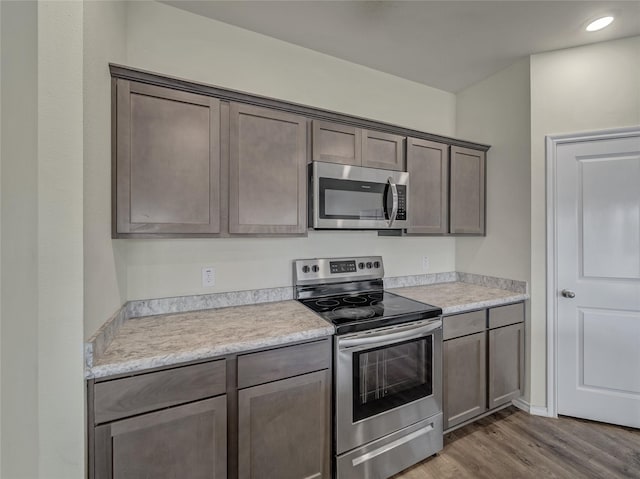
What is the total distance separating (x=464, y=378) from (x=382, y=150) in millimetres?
1739

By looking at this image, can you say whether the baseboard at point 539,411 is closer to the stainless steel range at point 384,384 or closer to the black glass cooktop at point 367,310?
the stainless steel range at point 384,384

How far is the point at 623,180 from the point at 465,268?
1296 mm

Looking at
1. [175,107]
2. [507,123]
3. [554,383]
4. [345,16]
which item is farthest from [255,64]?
[554,383]

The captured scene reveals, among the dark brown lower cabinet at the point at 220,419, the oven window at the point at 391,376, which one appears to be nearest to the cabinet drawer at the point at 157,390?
the dark brown lower cabinet at the point at 220,419

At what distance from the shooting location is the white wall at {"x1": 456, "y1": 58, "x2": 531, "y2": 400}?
2.39 meters

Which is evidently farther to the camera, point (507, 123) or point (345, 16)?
point (507, 123)

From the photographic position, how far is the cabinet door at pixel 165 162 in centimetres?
142

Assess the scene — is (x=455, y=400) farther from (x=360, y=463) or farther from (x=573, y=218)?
(x=573, y=218)

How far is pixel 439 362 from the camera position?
190 centimetres

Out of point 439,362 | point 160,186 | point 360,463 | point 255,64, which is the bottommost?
point 360,463

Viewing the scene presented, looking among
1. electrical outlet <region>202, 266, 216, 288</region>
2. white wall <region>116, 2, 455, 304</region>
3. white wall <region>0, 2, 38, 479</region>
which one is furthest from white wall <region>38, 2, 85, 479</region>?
electrical outlet <region>202, 266, 216, 288</region>

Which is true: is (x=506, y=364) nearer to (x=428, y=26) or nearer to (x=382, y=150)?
(x=382, y=150)

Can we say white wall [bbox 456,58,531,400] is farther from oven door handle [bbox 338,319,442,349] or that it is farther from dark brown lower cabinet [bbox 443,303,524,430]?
oven door handle [bbox 338,319,442,349]

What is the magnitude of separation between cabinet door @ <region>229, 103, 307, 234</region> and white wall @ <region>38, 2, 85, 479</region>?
0.73m
